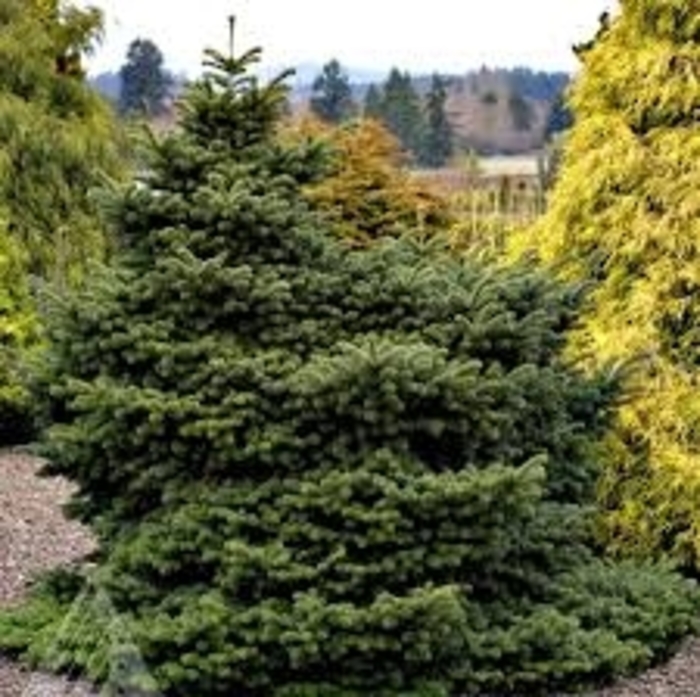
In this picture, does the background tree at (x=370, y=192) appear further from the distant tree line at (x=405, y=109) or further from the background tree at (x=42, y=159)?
the distant tree line at (x=405, y=109)

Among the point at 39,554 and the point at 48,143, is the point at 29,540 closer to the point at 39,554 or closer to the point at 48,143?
the point at 39,554

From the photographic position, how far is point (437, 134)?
150 feet

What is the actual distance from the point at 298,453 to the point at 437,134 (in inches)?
1597

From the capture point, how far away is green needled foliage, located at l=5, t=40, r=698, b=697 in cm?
551

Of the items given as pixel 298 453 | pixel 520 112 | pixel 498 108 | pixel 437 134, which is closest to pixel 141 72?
pixel 437 134

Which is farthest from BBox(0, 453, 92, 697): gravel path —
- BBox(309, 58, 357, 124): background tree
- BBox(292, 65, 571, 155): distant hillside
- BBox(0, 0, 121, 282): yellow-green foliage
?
BBox(309, 58, 357, 124): background tree

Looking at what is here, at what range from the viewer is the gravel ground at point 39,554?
5.83 m

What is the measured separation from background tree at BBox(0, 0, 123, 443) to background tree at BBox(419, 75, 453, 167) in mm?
31664

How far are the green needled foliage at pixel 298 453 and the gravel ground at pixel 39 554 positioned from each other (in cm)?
10

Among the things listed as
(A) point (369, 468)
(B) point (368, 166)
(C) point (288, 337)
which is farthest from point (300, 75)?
(B) point (368, 166)

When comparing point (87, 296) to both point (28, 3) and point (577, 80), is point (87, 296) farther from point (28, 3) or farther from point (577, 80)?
point (28, 3)

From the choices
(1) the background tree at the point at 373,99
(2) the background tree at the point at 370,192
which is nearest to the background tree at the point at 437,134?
(1) the background tree at the point at 373,99

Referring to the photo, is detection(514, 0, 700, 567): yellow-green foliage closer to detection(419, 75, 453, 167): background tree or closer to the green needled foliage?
the green needled foliage

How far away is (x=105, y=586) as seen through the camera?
5.82 meters
